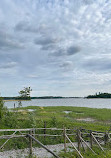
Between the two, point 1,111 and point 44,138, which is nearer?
point 44,138

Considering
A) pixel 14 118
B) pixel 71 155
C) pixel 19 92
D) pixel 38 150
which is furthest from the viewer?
pixel 19 92

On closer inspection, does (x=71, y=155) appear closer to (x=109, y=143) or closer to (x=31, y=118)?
(x=109, y=143)

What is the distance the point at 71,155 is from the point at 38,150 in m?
2.66

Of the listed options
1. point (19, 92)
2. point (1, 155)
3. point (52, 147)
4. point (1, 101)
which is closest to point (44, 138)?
point (52, 147)

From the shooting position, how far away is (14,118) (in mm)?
16047

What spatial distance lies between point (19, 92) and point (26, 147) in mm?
8202

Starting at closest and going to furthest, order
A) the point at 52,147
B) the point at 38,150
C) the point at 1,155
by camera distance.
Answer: the point at 1,155 → the point at 38,150 → the point at 52,147

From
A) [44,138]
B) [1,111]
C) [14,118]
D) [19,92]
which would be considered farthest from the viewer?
[19,92]

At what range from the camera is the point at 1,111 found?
14906mm

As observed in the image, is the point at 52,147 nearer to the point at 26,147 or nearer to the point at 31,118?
the point at 26,147

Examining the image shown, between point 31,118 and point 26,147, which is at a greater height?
point 31,118

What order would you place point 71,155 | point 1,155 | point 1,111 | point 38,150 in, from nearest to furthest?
point 71,155
point 1,155
point 38,150
point 1,111

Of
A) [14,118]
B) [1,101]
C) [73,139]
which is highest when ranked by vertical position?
[1,101]

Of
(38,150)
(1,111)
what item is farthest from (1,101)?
(38,150)
